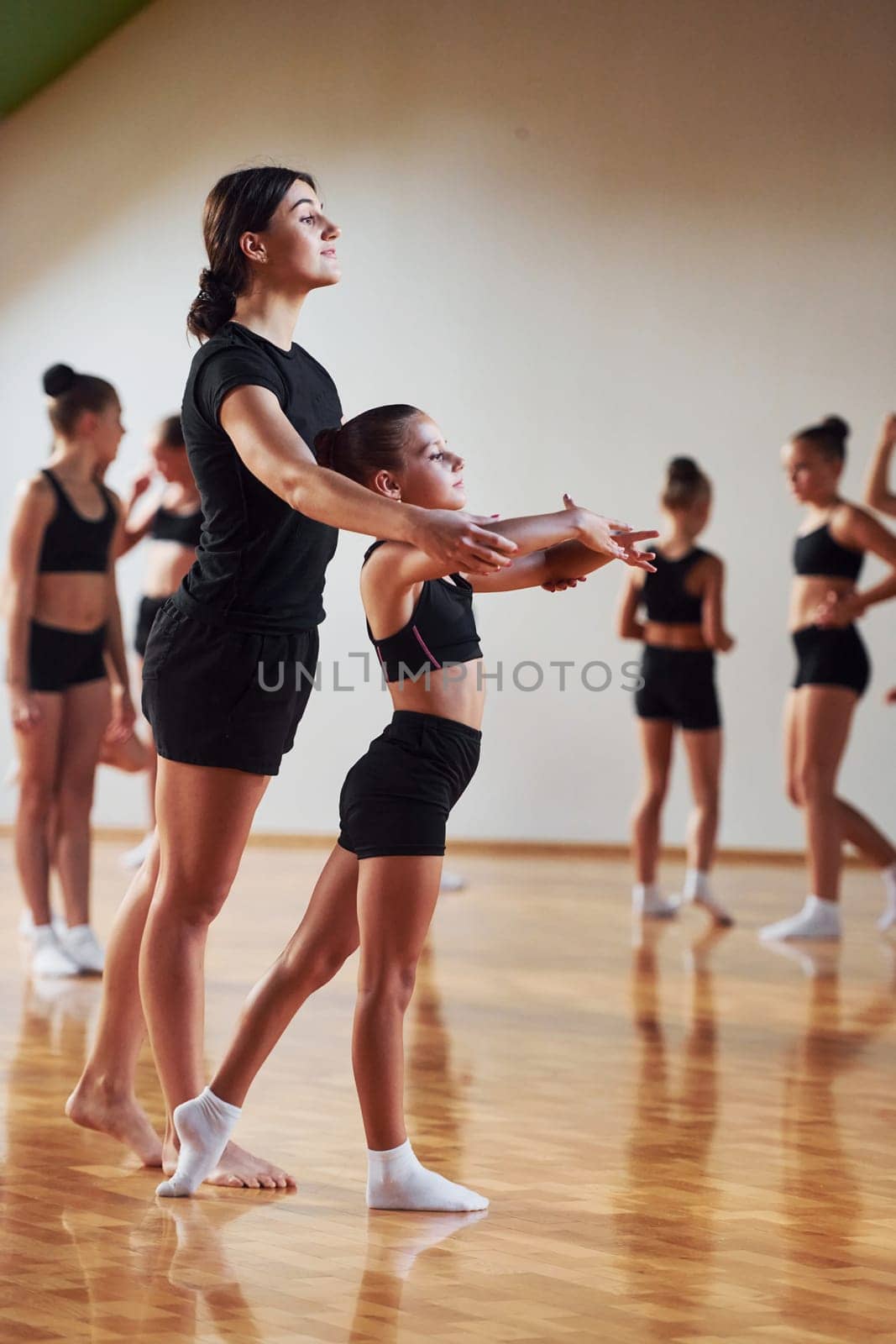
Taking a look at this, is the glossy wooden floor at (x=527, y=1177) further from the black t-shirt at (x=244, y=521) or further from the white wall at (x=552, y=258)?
the white wall at (x=552, y=258)

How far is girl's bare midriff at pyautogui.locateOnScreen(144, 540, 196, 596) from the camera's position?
5.98m

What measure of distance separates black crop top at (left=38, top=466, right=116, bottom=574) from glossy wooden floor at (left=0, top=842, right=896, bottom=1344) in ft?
3.54

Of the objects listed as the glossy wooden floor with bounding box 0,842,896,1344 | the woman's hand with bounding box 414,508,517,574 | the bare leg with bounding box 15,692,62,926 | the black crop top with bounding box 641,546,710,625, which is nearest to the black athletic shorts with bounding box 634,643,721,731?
the black crop top with bounding box 641,546,710,625

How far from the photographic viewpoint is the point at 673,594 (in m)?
6.50

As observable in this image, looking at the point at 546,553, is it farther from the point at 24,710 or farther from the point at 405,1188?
the point at 24,710

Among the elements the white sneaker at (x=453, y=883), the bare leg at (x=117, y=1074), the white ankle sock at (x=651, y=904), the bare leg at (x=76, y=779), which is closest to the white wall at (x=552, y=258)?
the white sneaker at (x=453, y=883)

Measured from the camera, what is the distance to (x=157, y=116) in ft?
28.9

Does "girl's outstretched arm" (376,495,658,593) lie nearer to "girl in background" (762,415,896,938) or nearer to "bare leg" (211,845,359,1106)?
"bare leg" (211,845,359,1106)

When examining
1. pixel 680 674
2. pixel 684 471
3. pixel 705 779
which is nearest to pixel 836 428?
pixel 684 471

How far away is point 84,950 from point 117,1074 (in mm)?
2055

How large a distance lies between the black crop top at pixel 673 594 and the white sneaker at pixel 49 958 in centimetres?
259

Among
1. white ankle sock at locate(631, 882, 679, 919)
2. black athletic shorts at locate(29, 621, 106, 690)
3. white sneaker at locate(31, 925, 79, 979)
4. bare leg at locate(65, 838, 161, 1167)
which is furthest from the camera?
white ankle sock at locate(631, 882, 679, 919)

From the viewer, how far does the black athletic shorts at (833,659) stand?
5.90 m

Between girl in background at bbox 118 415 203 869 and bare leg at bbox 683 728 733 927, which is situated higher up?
girl in background at bbox 118 415 203 869
